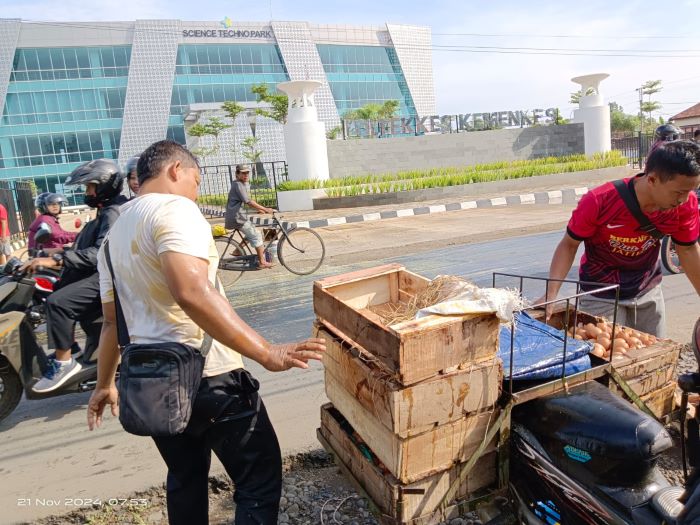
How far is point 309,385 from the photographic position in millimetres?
4133

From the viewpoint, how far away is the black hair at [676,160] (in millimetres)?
2477

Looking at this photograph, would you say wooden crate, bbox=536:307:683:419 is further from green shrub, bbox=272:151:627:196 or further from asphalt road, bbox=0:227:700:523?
green shrub, bbox=272:151:627:196

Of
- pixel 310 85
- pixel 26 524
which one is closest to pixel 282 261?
pixel 26 524

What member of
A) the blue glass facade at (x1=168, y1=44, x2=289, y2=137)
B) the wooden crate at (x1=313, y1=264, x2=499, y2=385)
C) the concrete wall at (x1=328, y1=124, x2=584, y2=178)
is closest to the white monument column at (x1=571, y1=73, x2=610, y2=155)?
the concrete wall at (x1=328, y1=124, x2=584, y2=178)

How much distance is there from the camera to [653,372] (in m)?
2.38

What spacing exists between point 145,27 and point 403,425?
55.4 meters

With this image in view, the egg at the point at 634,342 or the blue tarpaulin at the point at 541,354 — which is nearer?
the blue tarpaulin at the point at 541,354

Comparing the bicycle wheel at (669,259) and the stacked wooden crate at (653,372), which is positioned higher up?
the stacked wooden crate at (653,372)

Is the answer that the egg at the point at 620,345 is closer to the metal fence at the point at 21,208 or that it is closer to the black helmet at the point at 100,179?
the black helmet at the point at 100,179

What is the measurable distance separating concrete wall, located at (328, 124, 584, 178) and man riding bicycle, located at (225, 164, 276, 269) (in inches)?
426

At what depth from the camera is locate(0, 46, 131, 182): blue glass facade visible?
42906 millimetres

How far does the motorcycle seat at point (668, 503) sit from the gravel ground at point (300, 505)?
101 centimetres

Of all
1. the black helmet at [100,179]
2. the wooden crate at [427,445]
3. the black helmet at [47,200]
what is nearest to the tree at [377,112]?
the black helmet at [47,200]

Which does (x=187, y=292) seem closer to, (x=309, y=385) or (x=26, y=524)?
(x=26, y=524)
